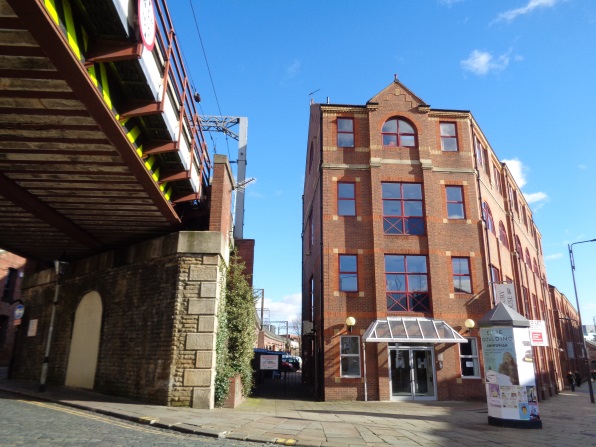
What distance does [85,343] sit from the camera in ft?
51.8

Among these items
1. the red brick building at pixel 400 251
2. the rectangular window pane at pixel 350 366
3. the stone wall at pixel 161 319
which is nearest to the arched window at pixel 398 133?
the red brick building at pixel 400 251

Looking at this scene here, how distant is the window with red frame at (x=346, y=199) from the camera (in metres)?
20.4

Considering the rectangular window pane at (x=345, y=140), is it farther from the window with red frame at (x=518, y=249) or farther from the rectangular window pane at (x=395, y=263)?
the window with red frame at (x=518, y=249)

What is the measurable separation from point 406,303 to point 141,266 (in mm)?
11038

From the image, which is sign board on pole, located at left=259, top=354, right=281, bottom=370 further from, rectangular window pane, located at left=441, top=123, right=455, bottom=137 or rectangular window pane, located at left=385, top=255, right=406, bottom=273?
rectangular window pane, located at left=441, top=123, right=455, bottom=137

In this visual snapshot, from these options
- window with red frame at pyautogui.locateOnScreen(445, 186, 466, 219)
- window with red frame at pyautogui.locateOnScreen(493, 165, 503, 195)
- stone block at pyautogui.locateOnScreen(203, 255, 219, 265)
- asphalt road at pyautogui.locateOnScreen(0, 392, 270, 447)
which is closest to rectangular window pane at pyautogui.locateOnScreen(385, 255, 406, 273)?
window with red frame at pyautogui.locateOnScreen(445, 186, 466, 219)

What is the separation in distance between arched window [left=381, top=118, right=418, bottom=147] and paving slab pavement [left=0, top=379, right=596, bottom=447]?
461 inches

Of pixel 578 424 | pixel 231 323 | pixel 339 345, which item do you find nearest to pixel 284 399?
pixel 339 345

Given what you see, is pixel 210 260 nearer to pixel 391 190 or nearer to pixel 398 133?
pixel 391 190

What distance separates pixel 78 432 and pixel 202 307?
5.12 m

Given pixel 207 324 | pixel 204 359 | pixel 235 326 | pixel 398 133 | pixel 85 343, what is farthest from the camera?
pixel 398 133

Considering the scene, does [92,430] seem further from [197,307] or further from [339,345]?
[339,345]

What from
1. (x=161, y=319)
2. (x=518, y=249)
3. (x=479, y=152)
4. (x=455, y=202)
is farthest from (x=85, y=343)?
(x=518, y=249)

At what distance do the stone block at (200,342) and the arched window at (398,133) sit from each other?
12.8 metres
